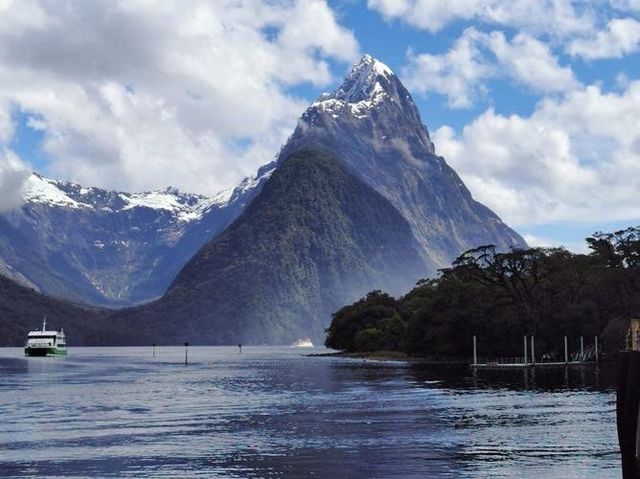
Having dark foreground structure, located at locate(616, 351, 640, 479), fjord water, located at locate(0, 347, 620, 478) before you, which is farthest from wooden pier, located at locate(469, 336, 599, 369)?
dark foreground structure, located at locate(616, 351, 640, 479)

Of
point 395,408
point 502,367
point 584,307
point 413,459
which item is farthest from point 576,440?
point 584,307

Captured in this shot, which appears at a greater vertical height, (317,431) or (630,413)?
(630,413)

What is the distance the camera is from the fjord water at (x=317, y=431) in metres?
50.8

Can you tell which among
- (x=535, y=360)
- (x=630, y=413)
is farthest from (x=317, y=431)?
(x=535, y=360)

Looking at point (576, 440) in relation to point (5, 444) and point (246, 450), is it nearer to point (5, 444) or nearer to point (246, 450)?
point (246, 450)

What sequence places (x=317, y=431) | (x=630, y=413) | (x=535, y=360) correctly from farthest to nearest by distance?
(x=535, y=360)
(x=317, y=431)
(x=630, y=413)

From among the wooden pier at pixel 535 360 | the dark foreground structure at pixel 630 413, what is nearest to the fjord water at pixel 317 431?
the dark foreground structure at pixel 630 413

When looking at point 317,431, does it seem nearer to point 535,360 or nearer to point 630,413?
point 630,413

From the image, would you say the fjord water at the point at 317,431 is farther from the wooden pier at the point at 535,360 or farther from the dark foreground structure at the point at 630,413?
the wooden pier at the point at 535,360

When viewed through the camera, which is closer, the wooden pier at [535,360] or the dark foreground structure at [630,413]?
the dark foreground structure at [630,413]

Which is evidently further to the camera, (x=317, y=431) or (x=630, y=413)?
(x=317, y=431)

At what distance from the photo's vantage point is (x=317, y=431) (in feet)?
229

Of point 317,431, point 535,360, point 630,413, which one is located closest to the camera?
point 630,413

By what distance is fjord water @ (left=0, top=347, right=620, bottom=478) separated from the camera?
5084 cm
